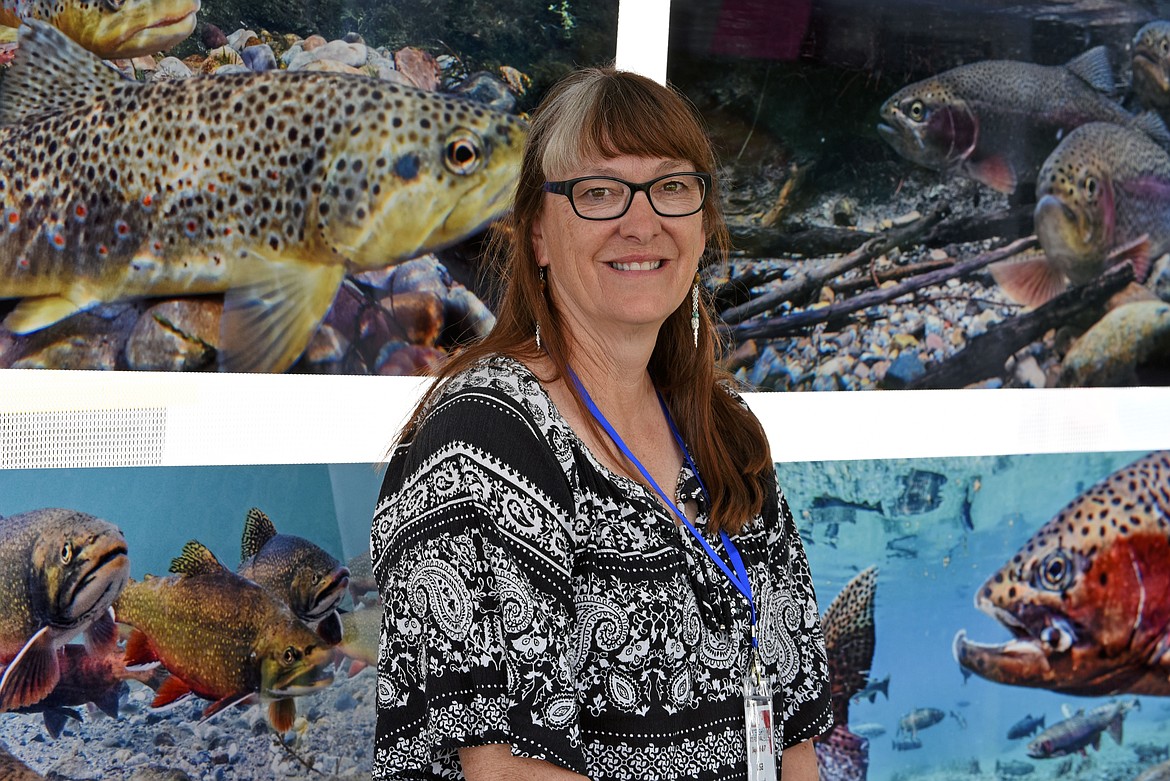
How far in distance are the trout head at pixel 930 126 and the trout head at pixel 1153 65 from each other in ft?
1.29

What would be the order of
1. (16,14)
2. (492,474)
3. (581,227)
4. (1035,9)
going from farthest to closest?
(1035,9) → (16,14) → (581,227) → (492,474)

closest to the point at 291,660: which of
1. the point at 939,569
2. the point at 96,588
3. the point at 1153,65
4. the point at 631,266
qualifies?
the point at 96,588

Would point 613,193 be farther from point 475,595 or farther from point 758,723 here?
point 758,723

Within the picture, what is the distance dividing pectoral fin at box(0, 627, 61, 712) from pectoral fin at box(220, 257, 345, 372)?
410 millimetres

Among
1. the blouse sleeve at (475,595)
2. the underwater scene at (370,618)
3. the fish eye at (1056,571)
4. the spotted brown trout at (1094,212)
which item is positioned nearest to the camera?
the blouse sleeve at (475,595)

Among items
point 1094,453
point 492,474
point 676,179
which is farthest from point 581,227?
point 1094,453

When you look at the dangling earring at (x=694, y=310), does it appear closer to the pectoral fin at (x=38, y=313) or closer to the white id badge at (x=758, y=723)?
the white id badge at (x=758, y=723)

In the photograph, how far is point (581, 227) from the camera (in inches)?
47.9

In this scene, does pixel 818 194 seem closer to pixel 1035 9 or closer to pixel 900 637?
pixel 1035 9

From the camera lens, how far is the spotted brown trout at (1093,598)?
2.22 metres

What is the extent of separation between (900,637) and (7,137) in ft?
5.51

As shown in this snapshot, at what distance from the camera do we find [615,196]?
1.22 meters

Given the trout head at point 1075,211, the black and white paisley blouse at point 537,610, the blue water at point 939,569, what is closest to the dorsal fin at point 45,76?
the black and white paisley blouse at point 537,610

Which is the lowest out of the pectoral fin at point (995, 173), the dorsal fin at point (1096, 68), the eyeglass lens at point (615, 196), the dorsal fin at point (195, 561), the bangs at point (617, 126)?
the dorsal fin at point (195, 561)
